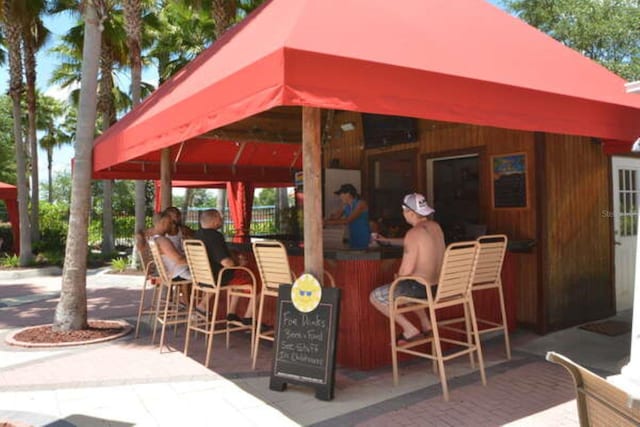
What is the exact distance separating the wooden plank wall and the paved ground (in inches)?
17.4

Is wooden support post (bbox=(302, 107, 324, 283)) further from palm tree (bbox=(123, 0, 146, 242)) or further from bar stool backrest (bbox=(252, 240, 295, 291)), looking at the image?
palm tree (bbox=(123, 0, 146, 242))

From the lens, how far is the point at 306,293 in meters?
3.91

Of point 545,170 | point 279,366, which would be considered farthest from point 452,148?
point 279,366

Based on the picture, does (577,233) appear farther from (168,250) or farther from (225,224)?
(225,224)

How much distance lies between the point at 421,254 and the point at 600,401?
2.53 metres

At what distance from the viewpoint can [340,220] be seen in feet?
22.0

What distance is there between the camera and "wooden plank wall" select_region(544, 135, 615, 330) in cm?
577

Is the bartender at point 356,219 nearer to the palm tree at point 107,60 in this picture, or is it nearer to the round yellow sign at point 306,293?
the round yellow sign at point 306,293

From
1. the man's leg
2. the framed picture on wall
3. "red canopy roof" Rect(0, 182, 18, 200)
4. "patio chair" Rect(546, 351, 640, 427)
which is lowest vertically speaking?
the man's leg

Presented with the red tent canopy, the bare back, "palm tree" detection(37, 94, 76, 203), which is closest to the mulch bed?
the bare back

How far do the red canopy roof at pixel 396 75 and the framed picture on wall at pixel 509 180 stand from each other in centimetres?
124

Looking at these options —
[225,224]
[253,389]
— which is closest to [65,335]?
[253,389]

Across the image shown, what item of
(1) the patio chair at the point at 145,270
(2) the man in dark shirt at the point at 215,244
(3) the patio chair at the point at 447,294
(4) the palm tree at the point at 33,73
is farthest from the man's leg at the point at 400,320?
(4) the palm tree at the point at 33,73

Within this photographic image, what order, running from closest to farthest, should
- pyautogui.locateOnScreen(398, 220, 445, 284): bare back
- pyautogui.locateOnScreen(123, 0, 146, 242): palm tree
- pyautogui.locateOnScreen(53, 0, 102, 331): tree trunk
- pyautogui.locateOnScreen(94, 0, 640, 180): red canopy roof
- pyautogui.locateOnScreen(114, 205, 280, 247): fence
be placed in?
pyautogui.locateOnScreen(94, 0, 640, 180): red canopy roof
pyautogui.locateOnScreen(398, 220, 445, 284): bare back
pyautogui.locateOnScreen(53, 0, 102, 331): tree trunk
pyautogui.locateOnScreen(123, 0, 146, 242): palm tree
pyautogui.locateOnScreen(114, 205, 280, 247): fence
